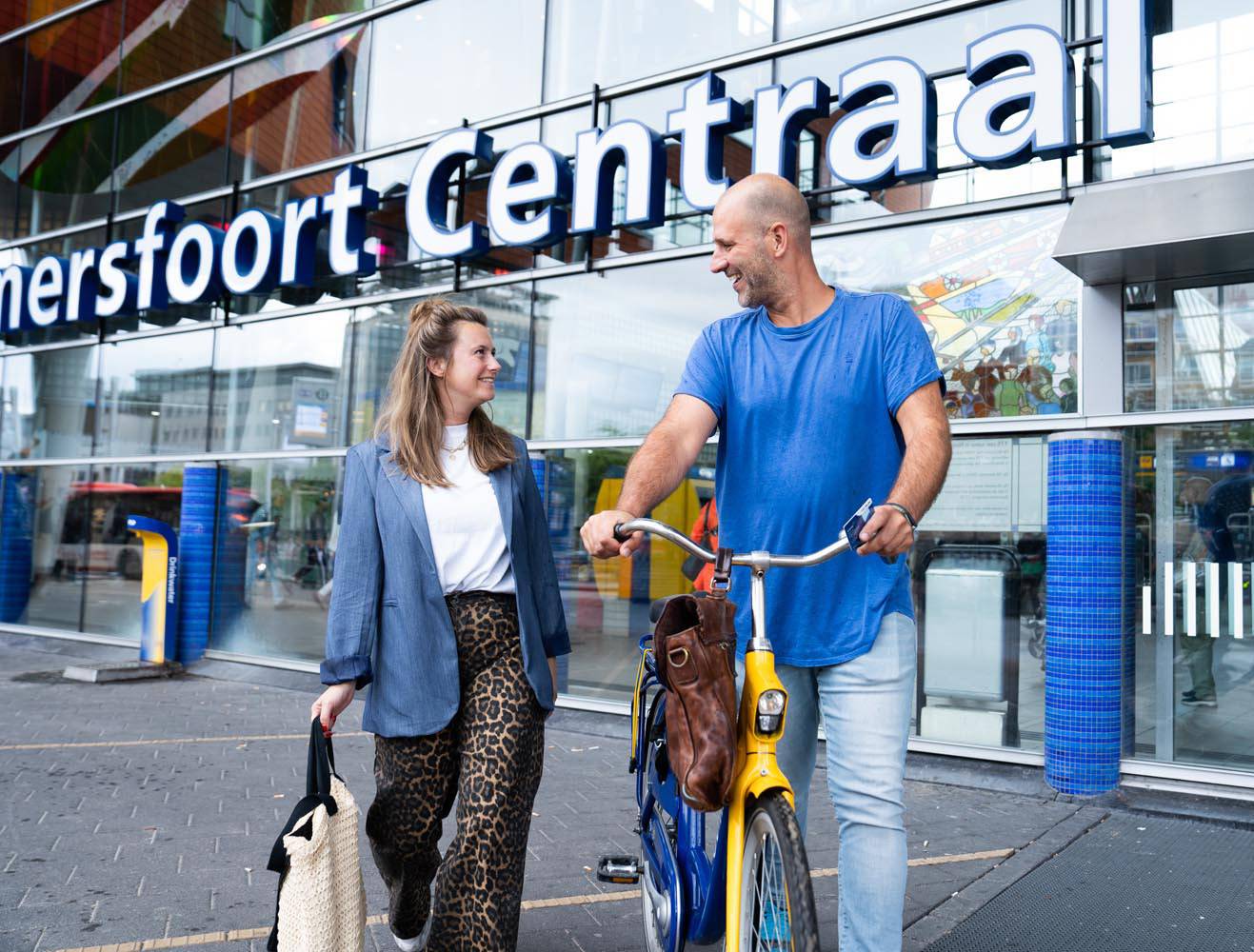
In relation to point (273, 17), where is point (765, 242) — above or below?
below

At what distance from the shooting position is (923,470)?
2.47m

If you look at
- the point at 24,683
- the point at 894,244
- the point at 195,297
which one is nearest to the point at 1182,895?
the point at 894,244

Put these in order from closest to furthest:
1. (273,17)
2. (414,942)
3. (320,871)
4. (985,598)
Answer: (320,871) → (414,942) → (985,598) → (273,17)

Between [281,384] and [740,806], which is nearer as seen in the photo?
[740,806]

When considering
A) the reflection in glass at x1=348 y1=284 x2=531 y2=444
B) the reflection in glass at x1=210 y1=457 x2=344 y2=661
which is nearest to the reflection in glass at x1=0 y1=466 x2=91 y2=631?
the reflection in glass at x1=210 y1=457 x2=344 y2=661

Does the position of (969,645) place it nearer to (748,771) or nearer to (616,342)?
(616,342)

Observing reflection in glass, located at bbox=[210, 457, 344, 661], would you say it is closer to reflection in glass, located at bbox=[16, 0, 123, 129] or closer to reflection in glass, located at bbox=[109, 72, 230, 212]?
reflection in glass, located at bbox=[109, 72, 230, 212]

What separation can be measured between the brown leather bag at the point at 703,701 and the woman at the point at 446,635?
81 cm

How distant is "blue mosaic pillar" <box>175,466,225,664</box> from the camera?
38.0 ft

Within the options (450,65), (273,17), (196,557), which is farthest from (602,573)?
(273,17)

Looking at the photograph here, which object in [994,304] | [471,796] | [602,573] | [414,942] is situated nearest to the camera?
[471,796]

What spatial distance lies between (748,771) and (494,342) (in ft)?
24.4

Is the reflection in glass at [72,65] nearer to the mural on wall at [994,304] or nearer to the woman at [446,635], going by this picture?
the mural on wall at [994,304]

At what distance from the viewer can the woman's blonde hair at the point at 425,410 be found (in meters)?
3.24
